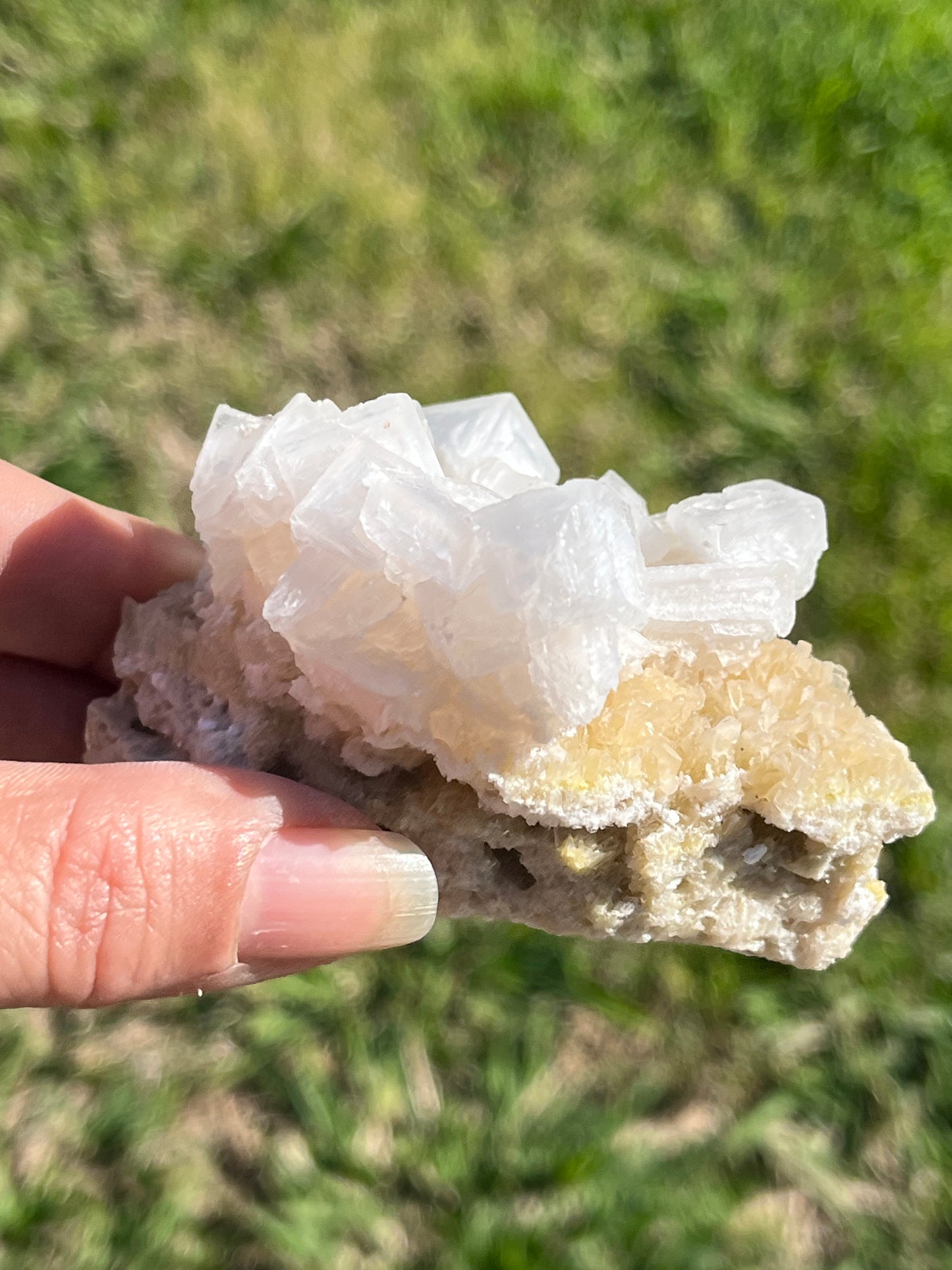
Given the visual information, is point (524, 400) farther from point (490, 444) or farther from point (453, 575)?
point (453, 575)

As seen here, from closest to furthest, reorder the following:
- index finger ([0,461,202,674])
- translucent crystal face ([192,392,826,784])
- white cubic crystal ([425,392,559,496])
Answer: translucent crystal face ([192,392,826,784]) < white cubic crystal ([425,392,559,496]) < index finger ([0,461,202,674])

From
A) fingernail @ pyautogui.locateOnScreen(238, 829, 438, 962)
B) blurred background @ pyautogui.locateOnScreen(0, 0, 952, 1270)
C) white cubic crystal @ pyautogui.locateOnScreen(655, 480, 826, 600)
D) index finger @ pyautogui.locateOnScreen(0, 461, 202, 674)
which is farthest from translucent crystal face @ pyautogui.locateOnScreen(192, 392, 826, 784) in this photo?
blurred background @ pyautogui.locateOnScreen(0, 0, 952, 1270)

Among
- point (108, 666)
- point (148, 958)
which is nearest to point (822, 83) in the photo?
point (108, 666)

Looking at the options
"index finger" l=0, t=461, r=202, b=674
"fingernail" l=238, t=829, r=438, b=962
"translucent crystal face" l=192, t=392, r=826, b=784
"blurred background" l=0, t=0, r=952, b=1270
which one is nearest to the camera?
"translucent crystal face" l=192, t=392, r=826, b=784

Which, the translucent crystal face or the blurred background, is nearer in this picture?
the translucent crystal face

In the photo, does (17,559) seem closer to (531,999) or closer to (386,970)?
(386,970)

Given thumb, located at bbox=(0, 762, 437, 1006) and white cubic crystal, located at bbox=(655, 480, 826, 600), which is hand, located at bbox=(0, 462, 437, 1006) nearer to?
thumb, located at bbox=(0, 762, 437, 1006)

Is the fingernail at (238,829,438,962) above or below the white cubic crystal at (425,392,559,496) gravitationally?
below
